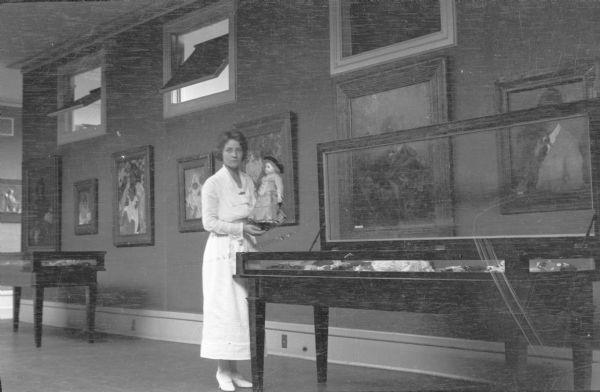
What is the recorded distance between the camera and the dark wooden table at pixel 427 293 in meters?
3.14

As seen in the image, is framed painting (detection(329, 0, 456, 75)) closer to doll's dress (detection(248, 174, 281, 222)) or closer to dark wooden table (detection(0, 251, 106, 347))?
doll's dress (detection(248, 174, 281, 222))

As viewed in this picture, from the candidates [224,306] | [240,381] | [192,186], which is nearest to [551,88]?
[224,306]

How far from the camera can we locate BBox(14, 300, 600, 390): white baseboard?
4.24 meters

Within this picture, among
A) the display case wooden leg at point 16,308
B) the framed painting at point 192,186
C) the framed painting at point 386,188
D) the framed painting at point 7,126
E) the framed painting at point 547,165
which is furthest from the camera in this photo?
the framed painting at point 7,126

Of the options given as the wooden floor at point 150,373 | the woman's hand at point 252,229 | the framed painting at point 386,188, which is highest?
the framed painting at point 386,188

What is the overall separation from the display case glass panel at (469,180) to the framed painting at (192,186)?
2.67 metres

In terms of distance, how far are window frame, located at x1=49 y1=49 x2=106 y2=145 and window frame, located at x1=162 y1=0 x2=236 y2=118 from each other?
135 cm

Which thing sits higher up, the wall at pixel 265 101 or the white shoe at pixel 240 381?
the wall at pixel 265 101

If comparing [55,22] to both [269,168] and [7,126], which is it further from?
[7,126]

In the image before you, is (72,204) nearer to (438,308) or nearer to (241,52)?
(241,52)

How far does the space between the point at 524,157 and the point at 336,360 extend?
256 centimetres

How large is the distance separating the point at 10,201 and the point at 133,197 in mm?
5486

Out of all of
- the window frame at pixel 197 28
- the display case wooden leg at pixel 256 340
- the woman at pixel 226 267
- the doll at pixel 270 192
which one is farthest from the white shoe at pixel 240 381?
the window frame at pixel 197 28

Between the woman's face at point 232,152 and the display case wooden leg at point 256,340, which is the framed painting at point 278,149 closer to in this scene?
the woman's face at point 232,152
